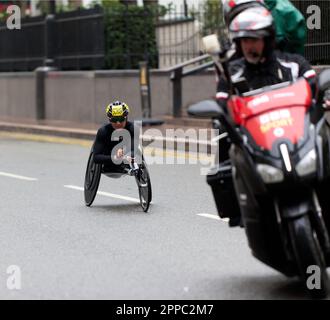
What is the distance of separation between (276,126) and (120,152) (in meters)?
5.04

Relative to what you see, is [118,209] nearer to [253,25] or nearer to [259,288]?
[259,288]

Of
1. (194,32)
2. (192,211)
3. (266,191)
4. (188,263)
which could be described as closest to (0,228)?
(192,211)

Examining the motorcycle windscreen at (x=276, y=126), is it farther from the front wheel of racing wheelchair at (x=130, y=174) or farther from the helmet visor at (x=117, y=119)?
the helmet visor at (x=117, y=119)

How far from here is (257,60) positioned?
670 cm

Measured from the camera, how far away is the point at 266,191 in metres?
6.11

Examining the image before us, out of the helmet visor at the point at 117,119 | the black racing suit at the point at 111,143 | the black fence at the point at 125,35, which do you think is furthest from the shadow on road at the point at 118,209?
the black fence at the point at 125,35

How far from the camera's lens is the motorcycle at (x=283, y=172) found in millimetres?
6059

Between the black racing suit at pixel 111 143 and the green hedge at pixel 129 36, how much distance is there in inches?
505

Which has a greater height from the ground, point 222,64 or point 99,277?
point 222,64

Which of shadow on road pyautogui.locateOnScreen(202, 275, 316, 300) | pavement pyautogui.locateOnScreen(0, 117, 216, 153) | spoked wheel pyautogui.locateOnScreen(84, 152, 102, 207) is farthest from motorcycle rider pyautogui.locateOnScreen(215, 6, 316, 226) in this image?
pavement pyautogui.locateOnScreen(0, 117, 216, 153)

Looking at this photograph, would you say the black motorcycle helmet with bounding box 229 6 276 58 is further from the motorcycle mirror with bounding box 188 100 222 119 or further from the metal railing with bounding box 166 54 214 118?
the metal railing with bounding box 166 54 214 118

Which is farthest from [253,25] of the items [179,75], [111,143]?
[179,75]
